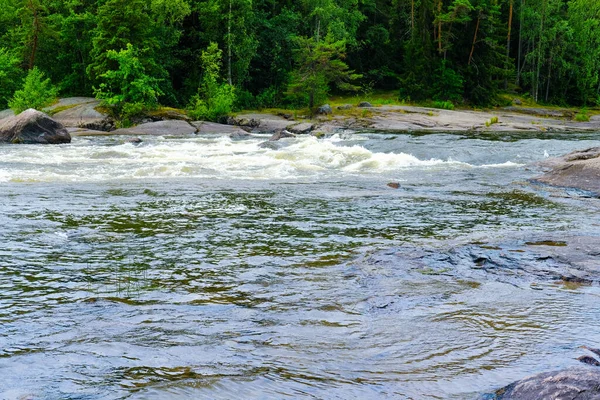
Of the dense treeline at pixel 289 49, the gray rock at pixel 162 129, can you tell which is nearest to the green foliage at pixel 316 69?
the dense treeline at pixel 289 49

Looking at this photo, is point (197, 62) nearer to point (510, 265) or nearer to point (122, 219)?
point (122, 219)

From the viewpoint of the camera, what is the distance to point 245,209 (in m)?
10.8

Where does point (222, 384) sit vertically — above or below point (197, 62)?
below

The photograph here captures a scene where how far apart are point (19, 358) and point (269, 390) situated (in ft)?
5.84

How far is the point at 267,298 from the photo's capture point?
5.82 meters

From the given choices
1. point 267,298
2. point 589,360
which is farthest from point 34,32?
point 589,360

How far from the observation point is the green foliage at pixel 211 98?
33.8 metres

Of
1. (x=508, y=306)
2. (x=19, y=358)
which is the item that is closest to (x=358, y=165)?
(x=508, y=306)

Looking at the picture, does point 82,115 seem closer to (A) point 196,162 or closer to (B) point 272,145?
(B) point 272,145

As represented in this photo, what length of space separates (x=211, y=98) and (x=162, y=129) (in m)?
5.14

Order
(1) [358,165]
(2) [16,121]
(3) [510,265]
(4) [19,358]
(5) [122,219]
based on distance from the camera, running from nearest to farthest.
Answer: (4) [19,358], (3) [510,265], (5) [122,219], (1) [358,165], (2) [16,121]

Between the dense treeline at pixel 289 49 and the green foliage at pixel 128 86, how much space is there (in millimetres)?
77

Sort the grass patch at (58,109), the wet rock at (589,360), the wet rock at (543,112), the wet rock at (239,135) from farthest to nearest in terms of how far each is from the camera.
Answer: the wet rock at (543,112)
the grass patch at (58,109)
the wet rock at (239,135)
the wet rock at (589,360)

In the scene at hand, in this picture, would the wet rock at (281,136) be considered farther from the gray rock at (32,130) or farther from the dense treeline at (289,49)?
the dense treeline at (289,49)
